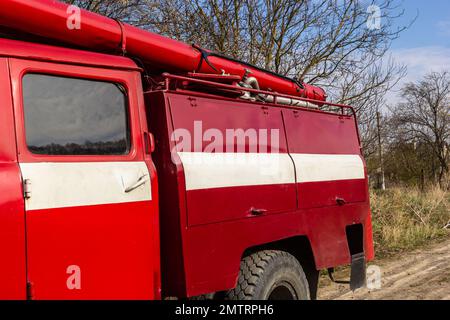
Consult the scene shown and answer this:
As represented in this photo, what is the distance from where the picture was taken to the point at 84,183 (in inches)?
111

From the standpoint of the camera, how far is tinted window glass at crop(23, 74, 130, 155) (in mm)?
2744

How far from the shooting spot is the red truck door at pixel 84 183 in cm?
263

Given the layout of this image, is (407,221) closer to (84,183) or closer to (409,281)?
(409,281)

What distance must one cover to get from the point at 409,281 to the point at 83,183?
5.62m

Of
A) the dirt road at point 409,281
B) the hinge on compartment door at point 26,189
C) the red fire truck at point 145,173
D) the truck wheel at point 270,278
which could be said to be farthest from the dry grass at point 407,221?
the hinge on compartment door at point 26,189

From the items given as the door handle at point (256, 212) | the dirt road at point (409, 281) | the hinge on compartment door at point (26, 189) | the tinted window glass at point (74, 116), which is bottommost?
the dirt road at point (409, 281)

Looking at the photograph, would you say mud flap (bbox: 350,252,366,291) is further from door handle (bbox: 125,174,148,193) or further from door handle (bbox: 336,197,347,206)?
door handle (bbox: 125,174,148,193)

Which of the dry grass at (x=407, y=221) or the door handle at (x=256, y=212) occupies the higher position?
the door handle at (x=256, y=212)

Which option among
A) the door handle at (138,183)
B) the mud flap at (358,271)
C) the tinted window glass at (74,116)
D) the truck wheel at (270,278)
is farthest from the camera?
the mud flap at (358,271)

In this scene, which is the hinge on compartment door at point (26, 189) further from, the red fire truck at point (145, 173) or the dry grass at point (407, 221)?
the dry grass at point (407, 221)

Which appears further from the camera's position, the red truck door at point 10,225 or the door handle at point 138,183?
the door handle at point 138,183

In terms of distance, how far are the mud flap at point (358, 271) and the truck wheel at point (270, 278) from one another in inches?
32.3

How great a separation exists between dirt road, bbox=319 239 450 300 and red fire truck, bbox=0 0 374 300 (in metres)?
1.88
